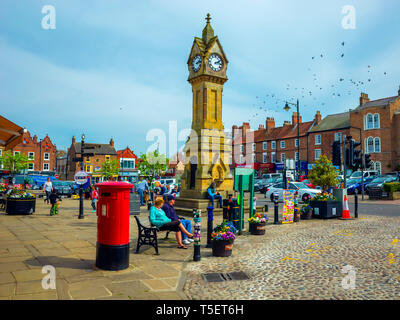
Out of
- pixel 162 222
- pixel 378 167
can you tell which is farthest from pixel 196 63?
pixel 378 167

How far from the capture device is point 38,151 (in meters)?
71.2

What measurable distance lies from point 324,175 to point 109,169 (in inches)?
1880

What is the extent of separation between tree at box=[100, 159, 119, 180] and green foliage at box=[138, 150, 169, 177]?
5388mm

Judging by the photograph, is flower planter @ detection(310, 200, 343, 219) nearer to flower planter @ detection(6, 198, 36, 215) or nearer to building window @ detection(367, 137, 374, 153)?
flower planter @ detection(6, 198, 36, 215)

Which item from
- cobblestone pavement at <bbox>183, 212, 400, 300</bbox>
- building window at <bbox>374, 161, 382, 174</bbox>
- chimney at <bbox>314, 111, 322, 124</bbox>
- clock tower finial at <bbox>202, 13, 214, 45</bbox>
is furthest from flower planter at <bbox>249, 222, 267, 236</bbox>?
chimney at <bbox>314, 111, 322, 124</bbox>

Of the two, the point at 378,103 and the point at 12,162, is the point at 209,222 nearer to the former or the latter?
the point at 378,103

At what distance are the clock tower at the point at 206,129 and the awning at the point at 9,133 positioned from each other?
840 centimetres

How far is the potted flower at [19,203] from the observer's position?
1420cm

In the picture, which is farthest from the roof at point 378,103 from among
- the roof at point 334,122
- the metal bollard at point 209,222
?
the metal bollard at point 209,222

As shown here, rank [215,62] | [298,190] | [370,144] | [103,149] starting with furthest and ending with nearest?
[103,149] < [370,144] < [298,190] < [215,62]

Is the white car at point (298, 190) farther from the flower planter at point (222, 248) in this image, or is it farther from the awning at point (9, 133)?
the awning at point (9, 133)

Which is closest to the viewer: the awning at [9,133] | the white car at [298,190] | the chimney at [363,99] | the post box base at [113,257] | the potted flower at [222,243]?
the post box base at [113,257]

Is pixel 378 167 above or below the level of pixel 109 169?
below
